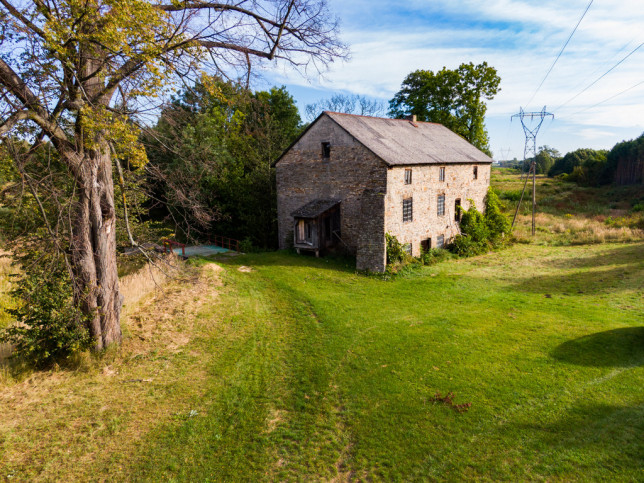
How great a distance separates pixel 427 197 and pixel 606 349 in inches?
521

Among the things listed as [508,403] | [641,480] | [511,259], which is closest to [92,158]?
[508,403]

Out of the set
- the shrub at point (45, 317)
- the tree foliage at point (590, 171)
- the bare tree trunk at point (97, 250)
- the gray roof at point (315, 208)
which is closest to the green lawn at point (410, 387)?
the bare tree trunk at point (97, 250)

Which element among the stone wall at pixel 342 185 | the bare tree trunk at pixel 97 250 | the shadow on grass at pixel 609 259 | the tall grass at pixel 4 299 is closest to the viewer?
the bare tree trunk at pixel 97 250

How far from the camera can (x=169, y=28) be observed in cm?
801

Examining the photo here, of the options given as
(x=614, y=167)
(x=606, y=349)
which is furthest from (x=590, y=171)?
(x=606, y=349)

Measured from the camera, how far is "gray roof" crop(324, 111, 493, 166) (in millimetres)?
20891

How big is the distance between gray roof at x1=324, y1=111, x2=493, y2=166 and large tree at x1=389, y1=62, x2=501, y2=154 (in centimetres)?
845

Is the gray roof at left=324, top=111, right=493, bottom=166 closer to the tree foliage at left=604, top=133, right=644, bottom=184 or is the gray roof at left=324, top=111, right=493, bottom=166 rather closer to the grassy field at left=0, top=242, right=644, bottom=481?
the grassy field at left=0, top=242, right=644, bottom=481

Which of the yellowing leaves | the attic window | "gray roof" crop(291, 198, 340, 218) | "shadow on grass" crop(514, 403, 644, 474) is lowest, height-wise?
"shadow on grass" crop(514, 403, 644, 474)

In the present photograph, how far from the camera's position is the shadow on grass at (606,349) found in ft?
35.8

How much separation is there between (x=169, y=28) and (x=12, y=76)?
3385 mm

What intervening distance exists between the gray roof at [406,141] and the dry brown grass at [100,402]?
1369 cm

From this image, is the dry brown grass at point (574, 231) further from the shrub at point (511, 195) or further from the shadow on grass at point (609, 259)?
the shrub at point (511, 195)

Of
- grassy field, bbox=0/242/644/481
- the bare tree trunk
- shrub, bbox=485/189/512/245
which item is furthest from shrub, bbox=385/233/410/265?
the bare tree trunk
